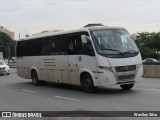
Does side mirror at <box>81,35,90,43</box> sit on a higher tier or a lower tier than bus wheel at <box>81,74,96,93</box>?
higher

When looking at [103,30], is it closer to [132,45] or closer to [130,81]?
[132,45]

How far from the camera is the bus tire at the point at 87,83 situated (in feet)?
51.8

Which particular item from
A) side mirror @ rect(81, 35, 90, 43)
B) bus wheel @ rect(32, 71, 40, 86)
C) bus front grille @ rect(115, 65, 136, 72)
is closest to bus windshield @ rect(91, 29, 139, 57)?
side mirror @ rect(81, 35, 90, 43)

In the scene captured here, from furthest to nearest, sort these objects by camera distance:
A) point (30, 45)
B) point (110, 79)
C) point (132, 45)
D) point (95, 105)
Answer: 1. point (30, 45)
2. point (132, 45)
3. point (110, 79)
4. point (95, 105)

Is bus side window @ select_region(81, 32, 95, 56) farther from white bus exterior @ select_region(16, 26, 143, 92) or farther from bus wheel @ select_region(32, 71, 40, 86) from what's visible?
bus wheel @ select_region(32, 71, 40, 86)

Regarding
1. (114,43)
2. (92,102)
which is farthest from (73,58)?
(92,102)

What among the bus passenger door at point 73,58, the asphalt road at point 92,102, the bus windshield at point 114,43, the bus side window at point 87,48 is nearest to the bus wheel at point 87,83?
the asphalt road at point 92,102

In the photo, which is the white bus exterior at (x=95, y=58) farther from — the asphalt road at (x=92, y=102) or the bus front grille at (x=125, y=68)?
the asphalt road at (x=92, y=102)

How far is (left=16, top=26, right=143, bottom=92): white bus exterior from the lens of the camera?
15102mm

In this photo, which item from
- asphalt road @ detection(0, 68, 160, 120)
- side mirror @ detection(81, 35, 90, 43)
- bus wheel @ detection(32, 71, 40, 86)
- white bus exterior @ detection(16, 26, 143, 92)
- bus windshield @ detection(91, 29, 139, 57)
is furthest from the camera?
bus wheel @ detection(32, 71, 40, 86)

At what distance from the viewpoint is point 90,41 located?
1557 centimetres

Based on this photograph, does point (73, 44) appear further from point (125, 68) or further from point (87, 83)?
point (125, 68)

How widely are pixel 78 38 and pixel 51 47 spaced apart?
3015mm

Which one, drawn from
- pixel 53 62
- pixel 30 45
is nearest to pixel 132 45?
pixel 53 62
